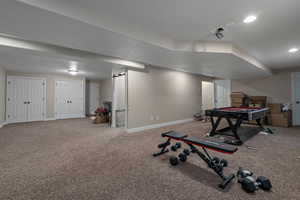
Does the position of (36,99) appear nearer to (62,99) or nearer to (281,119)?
(62,99)

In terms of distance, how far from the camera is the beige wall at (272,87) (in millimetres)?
5387

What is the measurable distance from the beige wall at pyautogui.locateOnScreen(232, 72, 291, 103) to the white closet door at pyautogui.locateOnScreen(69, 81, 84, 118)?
8.50m

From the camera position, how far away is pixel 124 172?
6.40ft

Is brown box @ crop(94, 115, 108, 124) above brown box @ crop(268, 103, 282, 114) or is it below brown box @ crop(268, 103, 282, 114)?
below

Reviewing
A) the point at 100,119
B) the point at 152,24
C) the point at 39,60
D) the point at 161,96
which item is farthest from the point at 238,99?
the point at 39,60

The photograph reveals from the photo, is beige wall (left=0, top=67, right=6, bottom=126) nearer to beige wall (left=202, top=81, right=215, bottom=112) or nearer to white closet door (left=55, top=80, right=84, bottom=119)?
white closet door (left=55, top=80, right=84, bottom=119)

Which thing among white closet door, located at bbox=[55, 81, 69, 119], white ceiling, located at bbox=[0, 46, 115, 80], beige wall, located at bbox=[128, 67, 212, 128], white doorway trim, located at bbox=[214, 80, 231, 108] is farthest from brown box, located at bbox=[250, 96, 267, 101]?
white closet door, located at bbox=[55, 81, 69, 119]

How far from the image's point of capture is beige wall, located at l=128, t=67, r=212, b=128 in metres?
4.36

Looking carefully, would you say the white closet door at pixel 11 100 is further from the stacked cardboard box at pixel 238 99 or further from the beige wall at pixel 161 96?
the stacked cardboard box at pixel 238 99

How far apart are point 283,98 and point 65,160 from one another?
789cm

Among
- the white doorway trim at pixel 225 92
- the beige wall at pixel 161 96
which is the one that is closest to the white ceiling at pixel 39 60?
the beige wall at pixel 161 96

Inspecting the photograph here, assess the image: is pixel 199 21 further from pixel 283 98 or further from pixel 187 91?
pixel 283 98

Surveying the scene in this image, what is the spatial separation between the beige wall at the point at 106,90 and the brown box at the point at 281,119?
764 cm

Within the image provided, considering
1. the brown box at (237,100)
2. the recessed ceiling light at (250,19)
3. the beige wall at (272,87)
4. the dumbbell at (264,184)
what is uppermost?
the recessed ceiling light at (250,19)
